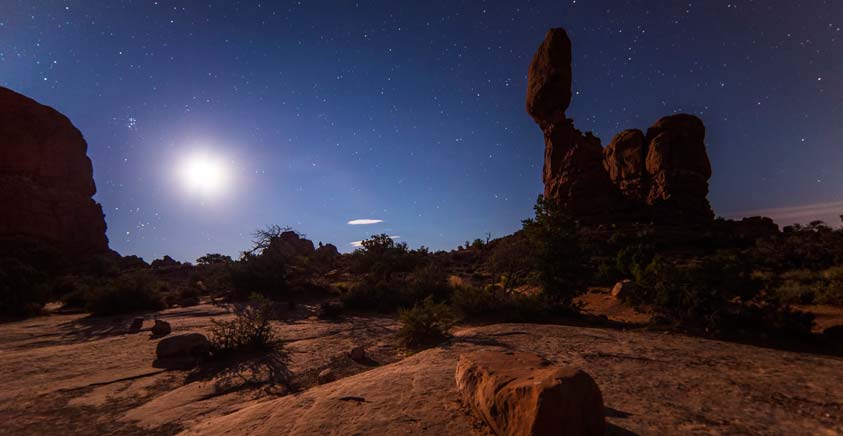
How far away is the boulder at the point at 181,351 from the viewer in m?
6.62

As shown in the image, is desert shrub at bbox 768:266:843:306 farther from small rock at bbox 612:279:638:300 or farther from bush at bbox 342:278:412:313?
bush at bbox 342:278:412:313

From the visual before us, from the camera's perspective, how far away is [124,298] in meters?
13.5

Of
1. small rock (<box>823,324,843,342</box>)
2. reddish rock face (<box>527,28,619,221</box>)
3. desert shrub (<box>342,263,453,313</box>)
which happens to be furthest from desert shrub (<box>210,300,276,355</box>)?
reddish rock face (<box>527,28,619,221</box>)

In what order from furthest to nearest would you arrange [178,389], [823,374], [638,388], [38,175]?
[38,175]
[178,389]
[823,374]
[638,388]

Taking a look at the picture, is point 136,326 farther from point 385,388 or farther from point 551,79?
point 551,79

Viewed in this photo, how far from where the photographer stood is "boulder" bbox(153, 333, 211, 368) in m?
6.62

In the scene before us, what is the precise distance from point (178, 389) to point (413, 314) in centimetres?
426

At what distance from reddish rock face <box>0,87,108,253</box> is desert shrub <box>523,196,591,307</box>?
178ft

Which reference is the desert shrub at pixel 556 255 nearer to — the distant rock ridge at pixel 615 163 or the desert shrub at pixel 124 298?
the desert shrub at pixel 124 298

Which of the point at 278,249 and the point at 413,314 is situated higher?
the point at 278,249

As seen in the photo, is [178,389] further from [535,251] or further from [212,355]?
[535,251]

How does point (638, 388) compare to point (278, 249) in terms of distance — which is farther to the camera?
point (278, 249)

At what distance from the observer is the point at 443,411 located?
10.7ft

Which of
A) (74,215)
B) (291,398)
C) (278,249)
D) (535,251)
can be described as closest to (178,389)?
(291,398)
